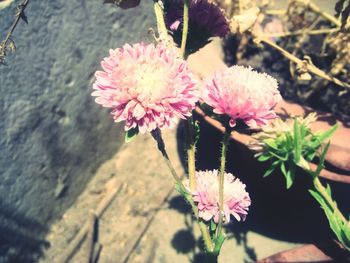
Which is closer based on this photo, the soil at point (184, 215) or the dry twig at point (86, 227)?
the soil at point (184, 215)

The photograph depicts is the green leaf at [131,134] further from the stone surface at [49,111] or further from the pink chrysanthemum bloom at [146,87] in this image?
the stone surface at [49,111]

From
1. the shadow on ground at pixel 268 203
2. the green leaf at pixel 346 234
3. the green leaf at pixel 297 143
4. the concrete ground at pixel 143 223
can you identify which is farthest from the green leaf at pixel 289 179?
the concrete ground at pixel 143 223

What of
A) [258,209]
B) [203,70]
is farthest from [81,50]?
[258,209]

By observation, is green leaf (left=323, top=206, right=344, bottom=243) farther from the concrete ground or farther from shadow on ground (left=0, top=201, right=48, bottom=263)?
shadow on ground (left=0, top=201, right=48, bottom=263)

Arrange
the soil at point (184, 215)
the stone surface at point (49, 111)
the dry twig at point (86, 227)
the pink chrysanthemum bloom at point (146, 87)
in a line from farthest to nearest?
the dry twig at point (86, 227) → the soil at point (184, 215) → the stone surface at point (49, 111) → the pink chrysanthemum bloom at point (146, 87)

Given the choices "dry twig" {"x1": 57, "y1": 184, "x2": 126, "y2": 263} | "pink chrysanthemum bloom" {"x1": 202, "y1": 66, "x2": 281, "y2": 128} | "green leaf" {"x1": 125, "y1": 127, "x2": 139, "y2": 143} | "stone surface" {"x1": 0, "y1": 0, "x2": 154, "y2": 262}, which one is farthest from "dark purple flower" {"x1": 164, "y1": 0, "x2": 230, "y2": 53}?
"dry twig" {"x1": 57, "y1": 184, "x2": 126, "y2": 263}
